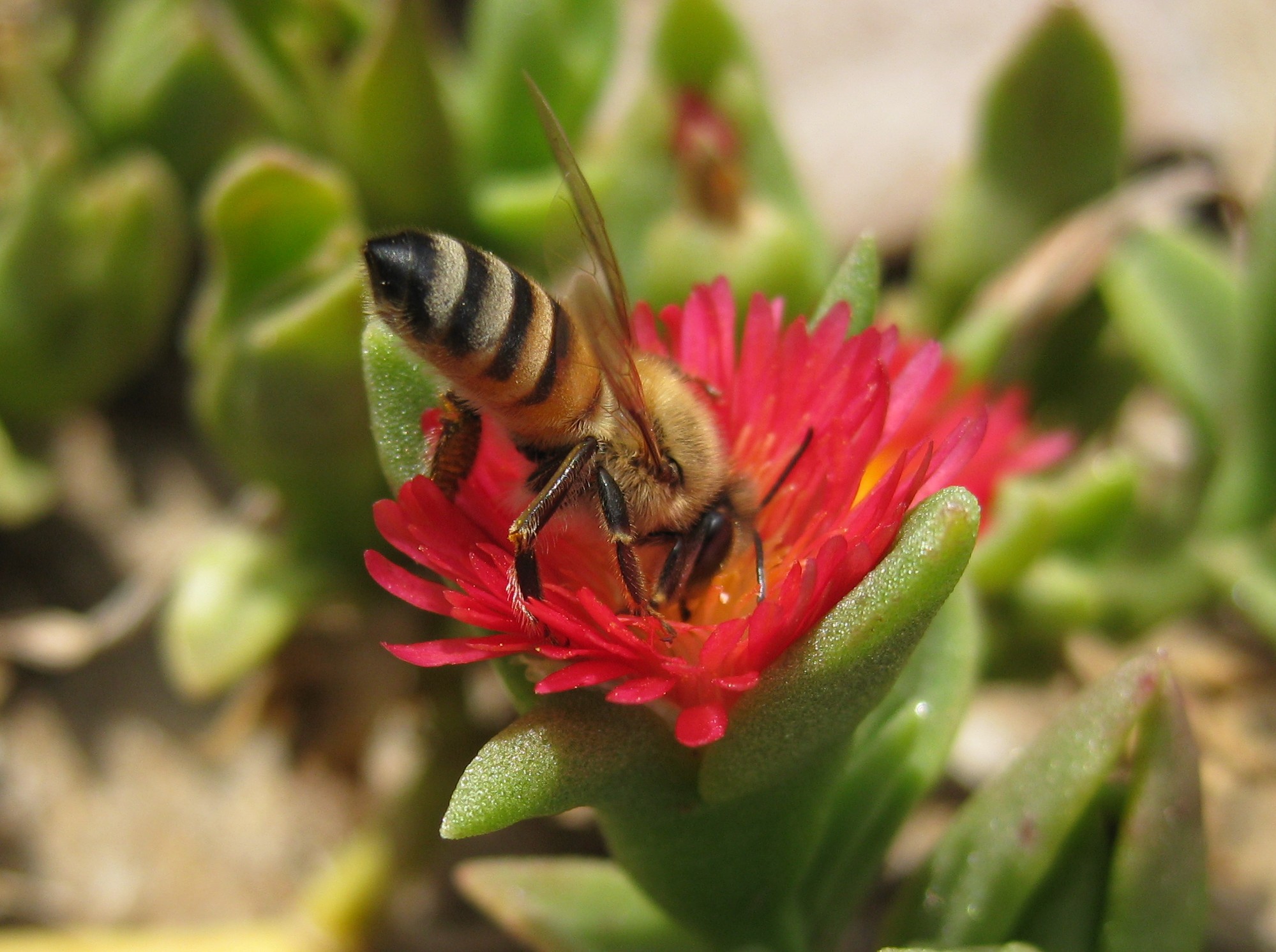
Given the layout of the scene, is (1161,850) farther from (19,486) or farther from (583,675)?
(19,486)

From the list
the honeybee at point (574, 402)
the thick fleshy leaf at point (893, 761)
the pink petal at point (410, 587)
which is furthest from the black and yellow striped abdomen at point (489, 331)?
the thick fleshy leaf at point (893, 761)

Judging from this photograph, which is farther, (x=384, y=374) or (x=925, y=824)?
(x=925, y=824)

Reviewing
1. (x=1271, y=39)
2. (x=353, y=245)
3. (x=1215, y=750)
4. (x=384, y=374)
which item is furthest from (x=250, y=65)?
(x=1271, y=39)

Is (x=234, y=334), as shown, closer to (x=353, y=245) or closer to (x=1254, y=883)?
(x=353, y=245)

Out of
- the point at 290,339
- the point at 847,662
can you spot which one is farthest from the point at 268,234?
the point at 847,662

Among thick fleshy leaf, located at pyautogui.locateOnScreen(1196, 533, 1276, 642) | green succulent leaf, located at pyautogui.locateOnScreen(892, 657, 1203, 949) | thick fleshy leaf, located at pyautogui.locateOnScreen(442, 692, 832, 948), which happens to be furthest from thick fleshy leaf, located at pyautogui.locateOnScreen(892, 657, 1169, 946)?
thick fleshy leaf, located at pyautogui.locateOnScreen(1196, 533, 1276, 642)
